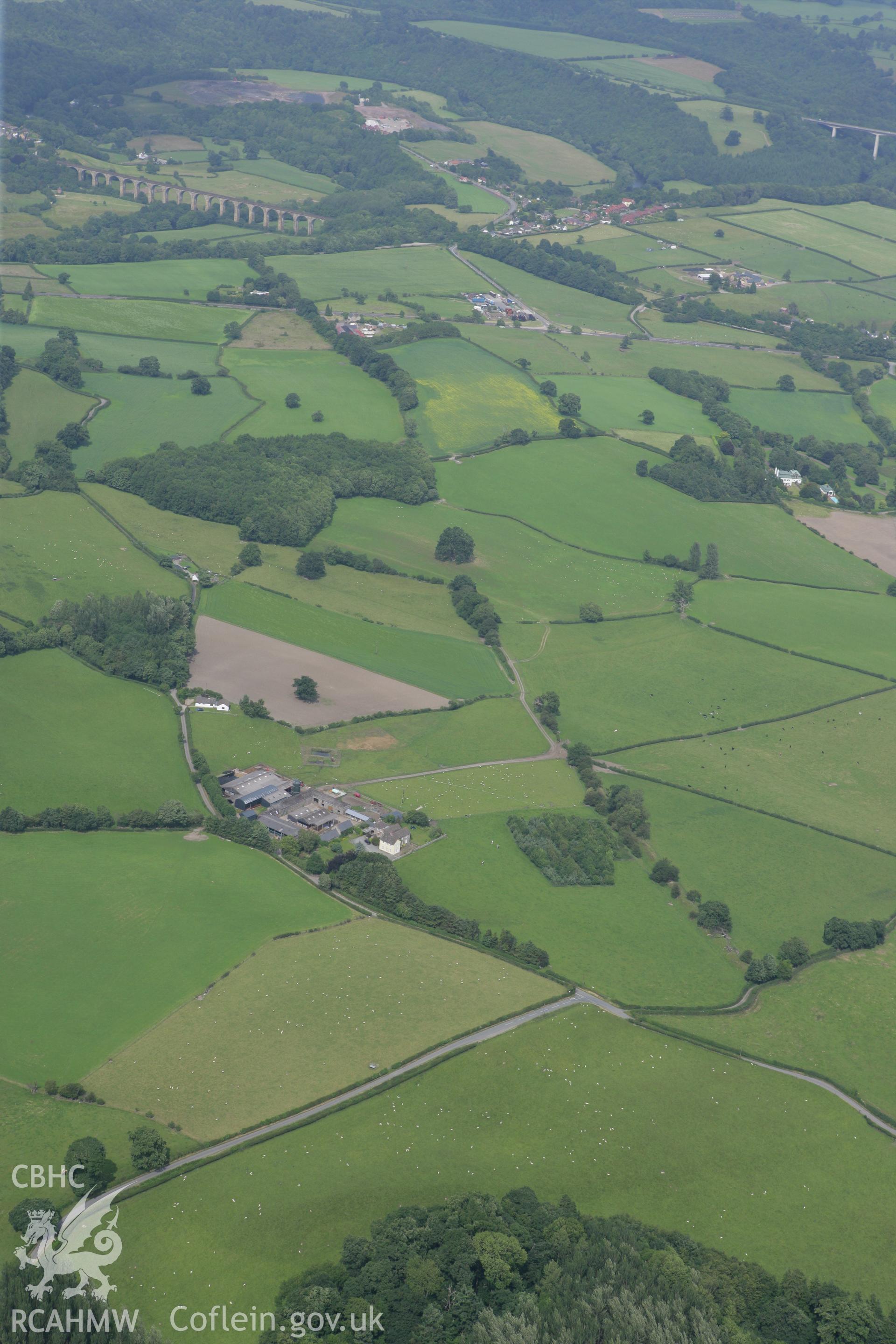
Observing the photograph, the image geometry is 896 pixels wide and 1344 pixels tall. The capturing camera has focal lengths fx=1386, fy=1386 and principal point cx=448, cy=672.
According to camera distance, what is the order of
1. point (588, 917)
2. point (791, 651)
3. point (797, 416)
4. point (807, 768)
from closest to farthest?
point (588, 917)
point (807, 768)
point (791, 651)
point (797, 416)

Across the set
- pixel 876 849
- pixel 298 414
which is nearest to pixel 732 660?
pixel 876 849

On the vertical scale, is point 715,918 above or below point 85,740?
above

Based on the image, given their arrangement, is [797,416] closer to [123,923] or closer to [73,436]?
[73,436]

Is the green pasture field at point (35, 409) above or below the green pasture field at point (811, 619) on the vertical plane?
above

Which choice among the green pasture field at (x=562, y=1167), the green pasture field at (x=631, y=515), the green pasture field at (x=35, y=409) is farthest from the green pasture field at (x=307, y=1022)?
the green pasture field at (x=35, y=409)

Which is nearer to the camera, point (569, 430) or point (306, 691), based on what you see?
point (306, 691)

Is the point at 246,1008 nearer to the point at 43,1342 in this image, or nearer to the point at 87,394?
the point at 43,1342

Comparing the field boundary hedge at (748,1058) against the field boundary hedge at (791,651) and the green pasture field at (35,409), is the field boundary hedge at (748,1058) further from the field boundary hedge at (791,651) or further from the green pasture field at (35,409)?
the green pasture field at (35,409)

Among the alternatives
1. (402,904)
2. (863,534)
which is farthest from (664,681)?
(863,534)
